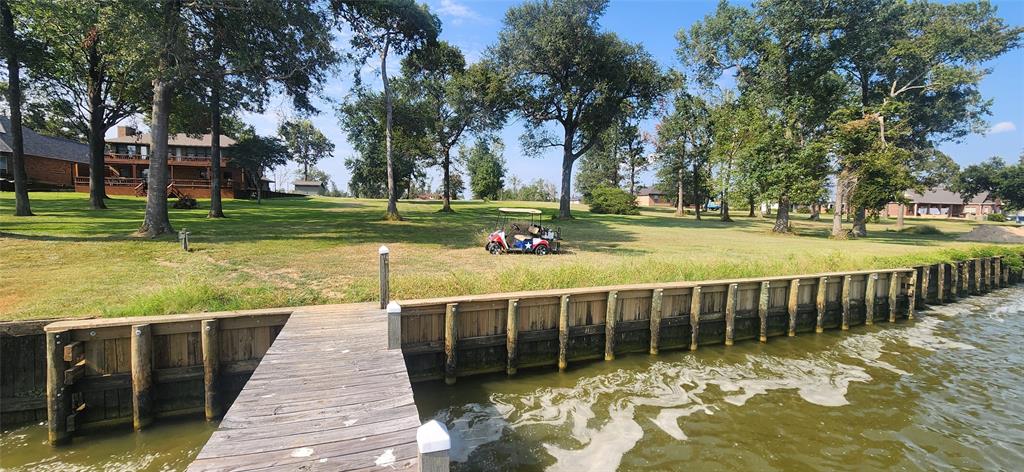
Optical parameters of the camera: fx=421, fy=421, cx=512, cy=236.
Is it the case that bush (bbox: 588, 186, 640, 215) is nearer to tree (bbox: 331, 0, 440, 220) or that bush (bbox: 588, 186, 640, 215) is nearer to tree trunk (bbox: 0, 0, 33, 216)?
tree (bbox: 331, 0, 440, 220)

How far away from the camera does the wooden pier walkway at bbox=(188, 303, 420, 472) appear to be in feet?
11.7

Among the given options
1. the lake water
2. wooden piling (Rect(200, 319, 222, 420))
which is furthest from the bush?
wooden piling (Rect(200, 319, 222, 420))

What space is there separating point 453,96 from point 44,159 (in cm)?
3905

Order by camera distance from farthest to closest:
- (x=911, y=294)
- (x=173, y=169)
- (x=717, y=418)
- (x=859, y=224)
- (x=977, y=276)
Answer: (x=173, y=169) → (x=859, y=224) → (x=977, y=276) → (x=911, y=294) → (x=717, y=418)

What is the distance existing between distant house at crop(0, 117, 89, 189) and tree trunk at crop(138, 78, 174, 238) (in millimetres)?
32595

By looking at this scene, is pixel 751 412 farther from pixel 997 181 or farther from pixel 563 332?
pixel 997 181

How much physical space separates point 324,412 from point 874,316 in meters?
16.8

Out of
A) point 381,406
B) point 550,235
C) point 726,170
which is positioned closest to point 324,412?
point 381,406

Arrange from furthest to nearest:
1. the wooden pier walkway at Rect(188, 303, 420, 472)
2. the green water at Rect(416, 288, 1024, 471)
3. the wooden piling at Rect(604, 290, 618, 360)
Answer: the wooden piling at Rect(604, 290, 618, 360) < the green water at Rect(416, 288, 1024, 471) < the wooden pier walkway at Rect(188, 303, 420, 472)

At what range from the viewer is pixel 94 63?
26516 mm

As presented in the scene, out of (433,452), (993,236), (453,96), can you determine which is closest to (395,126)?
(453,96)

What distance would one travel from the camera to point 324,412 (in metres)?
4.42

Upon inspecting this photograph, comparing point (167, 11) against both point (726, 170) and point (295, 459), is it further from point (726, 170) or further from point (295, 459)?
point (726, 170)

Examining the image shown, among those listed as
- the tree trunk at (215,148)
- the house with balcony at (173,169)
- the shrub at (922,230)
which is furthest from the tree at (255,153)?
the shrub at (922,230)
